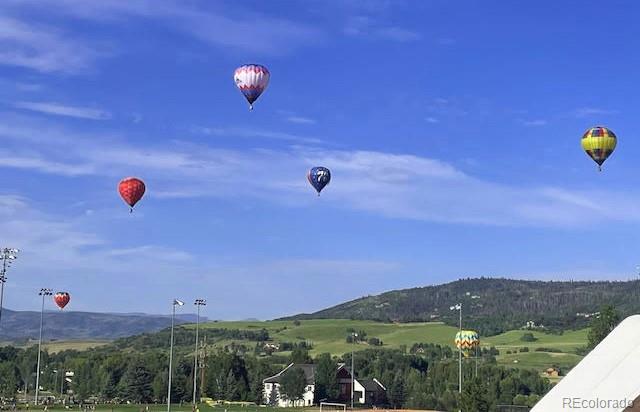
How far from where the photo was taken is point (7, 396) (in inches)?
5851

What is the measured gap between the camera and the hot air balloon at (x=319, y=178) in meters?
91.8

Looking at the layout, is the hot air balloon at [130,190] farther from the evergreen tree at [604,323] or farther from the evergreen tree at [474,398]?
the evergreen tree at [604,323]

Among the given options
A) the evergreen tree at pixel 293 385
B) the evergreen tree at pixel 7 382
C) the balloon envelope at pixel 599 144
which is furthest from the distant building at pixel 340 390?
the balloon envelope at pixel 599 144

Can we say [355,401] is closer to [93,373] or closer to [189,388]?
[189,388]

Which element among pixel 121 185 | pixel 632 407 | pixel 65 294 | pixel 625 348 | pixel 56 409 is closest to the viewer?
pixel 632 407

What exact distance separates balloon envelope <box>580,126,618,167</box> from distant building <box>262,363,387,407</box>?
8273 centimetres

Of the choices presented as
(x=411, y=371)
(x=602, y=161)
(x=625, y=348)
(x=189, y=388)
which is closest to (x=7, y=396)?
(x=189, y=388)

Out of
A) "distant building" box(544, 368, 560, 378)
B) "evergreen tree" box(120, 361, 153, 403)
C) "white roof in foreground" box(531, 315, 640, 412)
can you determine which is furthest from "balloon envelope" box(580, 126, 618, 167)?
"distant building" box(544, 368, 560, 378)

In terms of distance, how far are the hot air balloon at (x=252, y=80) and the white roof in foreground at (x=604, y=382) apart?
42.0 meters

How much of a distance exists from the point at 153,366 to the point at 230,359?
630 inches

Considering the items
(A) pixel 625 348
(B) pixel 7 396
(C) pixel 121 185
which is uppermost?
(C) pixel 121 185

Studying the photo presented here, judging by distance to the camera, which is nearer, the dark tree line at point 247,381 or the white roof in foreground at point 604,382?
the white roof in foreground at point 604,382

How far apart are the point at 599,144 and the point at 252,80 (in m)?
31.8

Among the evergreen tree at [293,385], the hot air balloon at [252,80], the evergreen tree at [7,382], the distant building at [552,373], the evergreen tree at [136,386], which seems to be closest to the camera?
the hot air balloon at [252,80]
